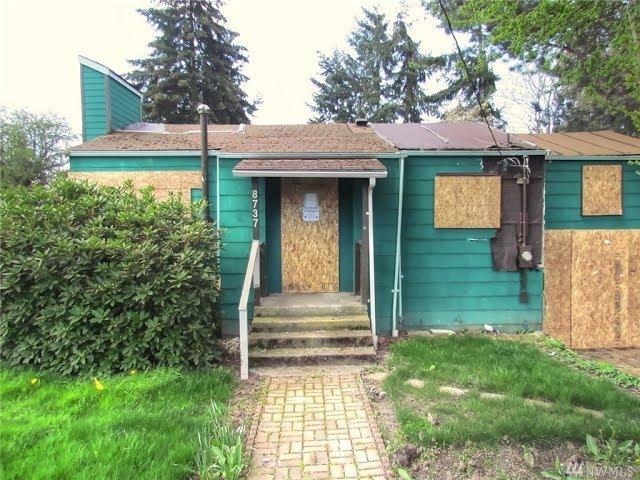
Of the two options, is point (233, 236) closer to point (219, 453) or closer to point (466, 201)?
point (466, 201)

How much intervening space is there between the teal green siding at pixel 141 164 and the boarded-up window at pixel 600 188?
663 cm

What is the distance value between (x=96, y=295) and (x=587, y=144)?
8.58 m

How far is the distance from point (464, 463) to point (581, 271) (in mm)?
5582

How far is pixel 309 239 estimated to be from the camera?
689 cm

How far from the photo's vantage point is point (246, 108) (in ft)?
72.6

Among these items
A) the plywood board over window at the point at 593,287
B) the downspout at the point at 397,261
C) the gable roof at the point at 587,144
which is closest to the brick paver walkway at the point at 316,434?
the downspout at the point at 397,261

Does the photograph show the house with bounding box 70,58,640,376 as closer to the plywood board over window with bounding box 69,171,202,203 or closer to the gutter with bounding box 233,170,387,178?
the plywood board over window with bounding box 69,171,202,203

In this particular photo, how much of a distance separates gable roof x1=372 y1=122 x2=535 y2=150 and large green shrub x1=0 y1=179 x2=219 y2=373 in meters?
4.12

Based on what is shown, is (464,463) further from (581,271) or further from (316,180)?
(581,271)

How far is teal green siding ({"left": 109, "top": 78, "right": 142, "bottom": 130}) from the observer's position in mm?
8070

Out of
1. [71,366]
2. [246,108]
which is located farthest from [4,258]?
[246,108]

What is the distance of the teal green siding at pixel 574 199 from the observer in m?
7.10

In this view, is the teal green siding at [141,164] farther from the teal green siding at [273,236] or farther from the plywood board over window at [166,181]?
the teal green siding at [273,236]

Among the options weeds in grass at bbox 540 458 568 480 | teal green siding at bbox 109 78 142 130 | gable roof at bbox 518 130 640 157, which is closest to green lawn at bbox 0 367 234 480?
weeds in grass at bbox 540 458 568 480
